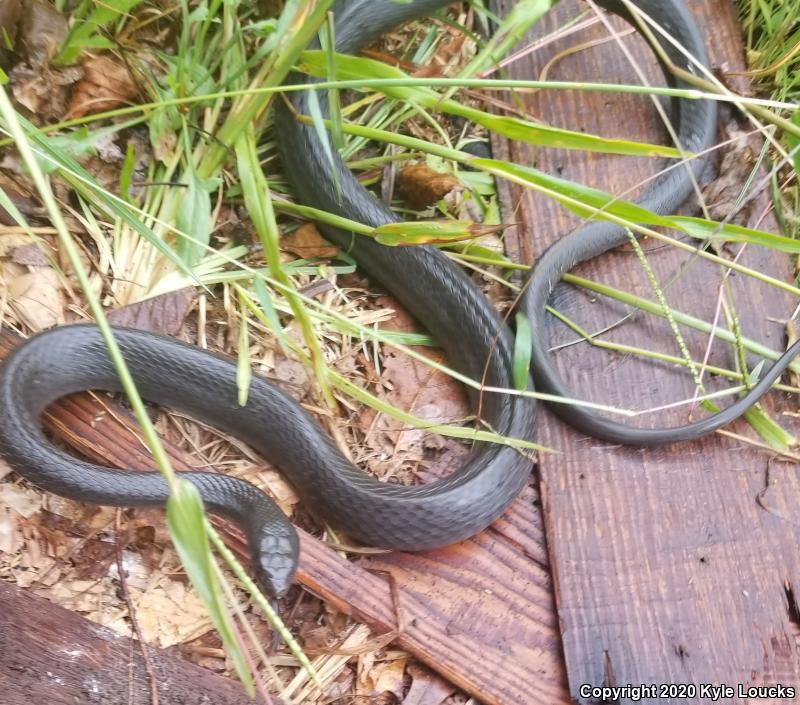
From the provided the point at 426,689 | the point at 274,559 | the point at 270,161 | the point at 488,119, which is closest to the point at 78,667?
the point at 274,559

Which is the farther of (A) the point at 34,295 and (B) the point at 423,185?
(B) the point at 423,185

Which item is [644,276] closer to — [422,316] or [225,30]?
[422,316]

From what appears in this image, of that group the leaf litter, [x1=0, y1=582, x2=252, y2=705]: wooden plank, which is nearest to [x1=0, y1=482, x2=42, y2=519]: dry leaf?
the leaf litter

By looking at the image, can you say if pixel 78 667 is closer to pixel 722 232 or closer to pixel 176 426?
pixel 176 426

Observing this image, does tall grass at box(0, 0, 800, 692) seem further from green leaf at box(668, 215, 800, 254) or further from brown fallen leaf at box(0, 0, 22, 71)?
brown fallen leaf at box(0, 0, 22, 71)

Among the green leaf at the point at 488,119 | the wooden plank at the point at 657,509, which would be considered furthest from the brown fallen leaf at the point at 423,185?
the green leaf at the point at 488,119

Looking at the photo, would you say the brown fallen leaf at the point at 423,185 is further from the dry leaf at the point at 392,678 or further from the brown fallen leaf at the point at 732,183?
the dry leaf at the point at 392,678
